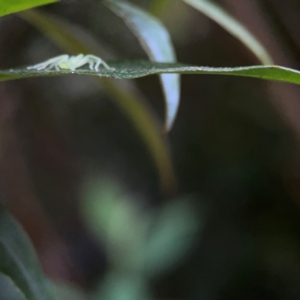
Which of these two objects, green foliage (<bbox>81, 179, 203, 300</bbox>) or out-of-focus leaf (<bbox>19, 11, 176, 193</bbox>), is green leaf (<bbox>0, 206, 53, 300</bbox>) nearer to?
out-of-focus leaf (<bbox>19, 11, 176, 193</bbox>)

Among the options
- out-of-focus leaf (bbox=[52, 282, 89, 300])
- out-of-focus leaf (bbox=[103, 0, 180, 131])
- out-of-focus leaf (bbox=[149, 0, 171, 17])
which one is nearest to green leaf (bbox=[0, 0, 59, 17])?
out-of-focus leaf (bbox=[103, 0, 180, 131])

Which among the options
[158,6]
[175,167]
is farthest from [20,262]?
[175,167]

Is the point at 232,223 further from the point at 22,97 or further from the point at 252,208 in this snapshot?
the point at 22,97

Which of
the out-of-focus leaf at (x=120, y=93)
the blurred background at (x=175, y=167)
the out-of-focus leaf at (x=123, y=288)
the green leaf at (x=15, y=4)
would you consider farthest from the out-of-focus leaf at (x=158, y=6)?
the out-of-focus leaf at (x=123, y=288)

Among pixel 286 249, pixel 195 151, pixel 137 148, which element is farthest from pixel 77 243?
pixel 286 249

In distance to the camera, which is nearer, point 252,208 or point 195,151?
point 252,208

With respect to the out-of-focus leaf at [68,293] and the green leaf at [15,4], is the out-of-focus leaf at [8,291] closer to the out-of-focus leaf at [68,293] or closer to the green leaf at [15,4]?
the green leaf at [15,4]
